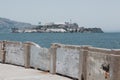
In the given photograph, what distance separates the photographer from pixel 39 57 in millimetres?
18766

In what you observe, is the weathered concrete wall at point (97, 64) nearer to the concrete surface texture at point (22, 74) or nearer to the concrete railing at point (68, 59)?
the concrete railing at point (68, 59)

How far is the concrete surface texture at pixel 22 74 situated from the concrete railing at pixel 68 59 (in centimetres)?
36

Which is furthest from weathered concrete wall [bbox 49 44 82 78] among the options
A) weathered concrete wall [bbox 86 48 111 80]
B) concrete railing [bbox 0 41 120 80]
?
weathered concrete wall [bbox 86 48 111 80]

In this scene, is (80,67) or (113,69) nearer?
(113,69)

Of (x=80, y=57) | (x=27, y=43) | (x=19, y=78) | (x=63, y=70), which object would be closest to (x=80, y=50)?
(x=80, y=57)

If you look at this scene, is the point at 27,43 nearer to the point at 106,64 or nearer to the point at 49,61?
the point at 49,61

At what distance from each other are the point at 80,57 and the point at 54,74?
229 cm

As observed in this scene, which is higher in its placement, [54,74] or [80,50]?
[80,50]

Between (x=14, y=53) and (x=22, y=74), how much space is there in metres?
3.51

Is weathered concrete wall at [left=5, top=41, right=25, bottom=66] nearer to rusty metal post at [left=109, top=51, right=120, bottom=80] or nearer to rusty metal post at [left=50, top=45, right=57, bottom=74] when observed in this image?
rusty metal post at [left=50, top=45, right=57, bottom=74]

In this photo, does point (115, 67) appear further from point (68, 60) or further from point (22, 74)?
point (22, 74)

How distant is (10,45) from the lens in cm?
2119

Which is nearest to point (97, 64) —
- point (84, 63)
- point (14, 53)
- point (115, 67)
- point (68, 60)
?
point (84, 63)

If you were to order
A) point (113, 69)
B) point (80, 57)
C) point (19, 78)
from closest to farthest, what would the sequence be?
1. point (113, 69)
2. point (80, 57)
3. point (19, 78)
